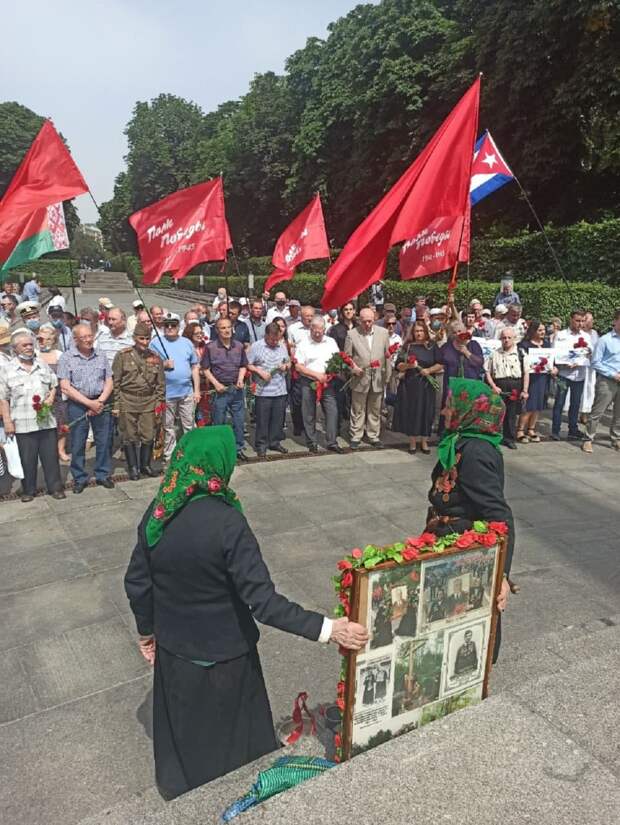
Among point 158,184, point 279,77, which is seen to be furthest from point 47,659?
point 158,184

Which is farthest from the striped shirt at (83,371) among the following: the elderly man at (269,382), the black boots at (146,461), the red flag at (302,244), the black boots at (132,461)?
the red flag at (302,244)

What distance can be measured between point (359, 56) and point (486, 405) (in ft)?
103

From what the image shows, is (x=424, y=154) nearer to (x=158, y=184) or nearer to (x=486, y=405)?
(x=486, y=405)

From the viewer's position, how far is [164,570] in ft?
8.03

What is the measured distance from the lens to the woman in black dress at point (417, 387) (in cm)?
870

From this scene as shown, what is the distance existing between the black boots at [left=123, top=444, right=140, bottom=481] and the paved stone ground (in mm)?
180

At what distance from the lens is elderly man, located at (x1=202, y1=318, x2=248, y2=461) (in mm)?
8125

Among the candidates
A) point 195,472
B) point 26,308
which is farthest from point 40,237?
point 195,472

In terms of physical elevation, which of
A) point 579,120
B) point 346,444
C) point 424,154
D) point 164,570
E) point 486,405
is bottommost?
point 346,444

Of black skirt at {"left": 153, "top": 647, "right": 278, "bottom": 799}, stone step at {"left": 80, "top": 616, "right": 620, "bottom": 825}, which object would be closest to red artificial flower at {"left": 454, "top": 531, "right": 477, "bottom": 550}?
stone step at {"left": 80, "top": 616, "right": 620, "bottom": 825}

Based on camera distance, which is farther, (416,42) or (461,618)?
(416,42)

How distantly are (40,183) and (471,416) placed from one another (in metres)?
6.37

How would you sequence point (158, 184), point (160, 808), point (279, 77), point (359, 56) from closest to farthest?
point (160, 808) → point (359, 56) → point (279, 77) → point (158, 184)

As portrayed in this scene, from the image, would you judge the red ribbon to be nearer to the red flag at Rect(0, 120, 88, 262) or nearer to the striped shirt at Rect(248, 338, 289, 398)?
the striped shirt at Rect(248, 338, 289, 398)
